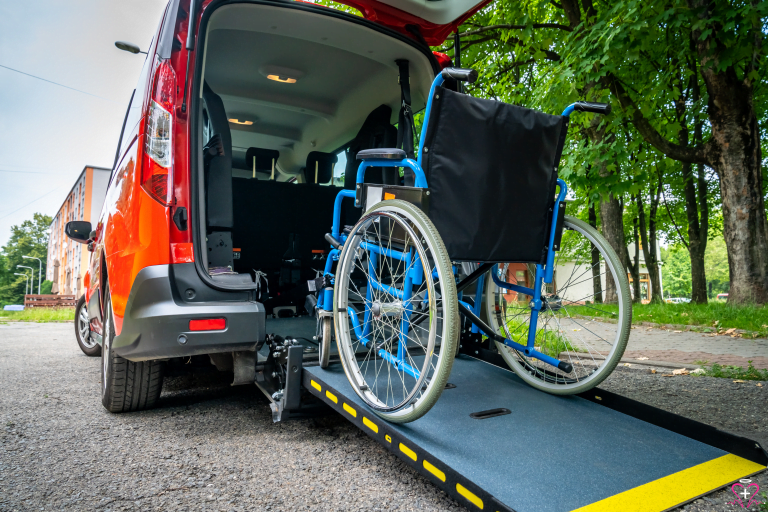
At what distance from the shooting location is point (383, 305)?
2219 millimetres

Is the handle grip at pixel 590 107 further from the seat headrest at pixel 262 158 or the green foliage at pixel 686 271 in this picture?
the green foliage at pixel 686 271

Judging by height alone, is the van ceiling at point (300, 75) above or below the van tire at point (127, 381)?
above

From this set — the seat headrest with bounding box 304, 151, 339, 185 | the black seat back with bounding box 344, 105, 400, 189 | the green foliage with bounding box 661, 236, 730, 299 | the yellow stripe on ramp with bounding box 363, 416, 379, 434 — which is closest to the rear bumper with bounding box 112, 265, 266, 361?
the yellow stripe on ramp with bounding box 363, 416, 379, 434

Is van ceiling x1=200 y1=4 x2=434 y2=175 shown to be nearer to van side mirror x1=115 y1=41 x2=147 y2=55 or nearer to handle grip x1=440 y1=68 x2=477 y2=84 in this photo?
van side mirror x1=115 y1=41 x2=147 y2=55

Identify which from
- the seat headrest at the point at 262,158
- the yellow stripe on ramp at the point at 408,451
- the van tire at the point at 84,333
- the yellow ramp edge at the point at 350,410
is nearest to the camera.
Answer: the yellow stripe on ramp at the point at 408,451

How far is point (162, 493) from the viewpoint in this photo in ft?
5.99

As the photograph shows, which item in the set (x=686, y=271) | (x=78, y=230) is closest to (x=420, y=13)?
(x=78, y=230)

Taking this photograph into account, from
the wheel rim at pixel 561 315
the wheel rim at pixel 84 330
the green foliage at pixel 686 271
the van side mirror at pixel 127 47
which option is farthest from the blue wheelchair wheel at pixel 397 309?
the green foliage at pixel 686 271

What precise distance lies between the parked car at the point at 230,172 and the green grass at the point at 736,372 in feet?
9.47

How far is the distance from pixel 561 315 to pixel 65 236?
44.8m

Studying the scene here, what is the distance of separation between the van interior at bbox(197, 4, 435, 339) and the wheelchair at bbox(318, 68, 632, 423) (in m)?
0.80

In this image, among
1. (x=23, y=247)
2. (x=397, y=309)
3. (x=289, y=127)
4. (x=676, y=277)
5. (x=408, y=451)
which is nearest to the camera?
(x=408, y=451)

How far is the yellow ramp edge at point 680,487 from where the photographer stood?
57.2 inches

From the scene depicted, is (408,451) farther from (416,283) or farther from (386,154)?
(386,154)
